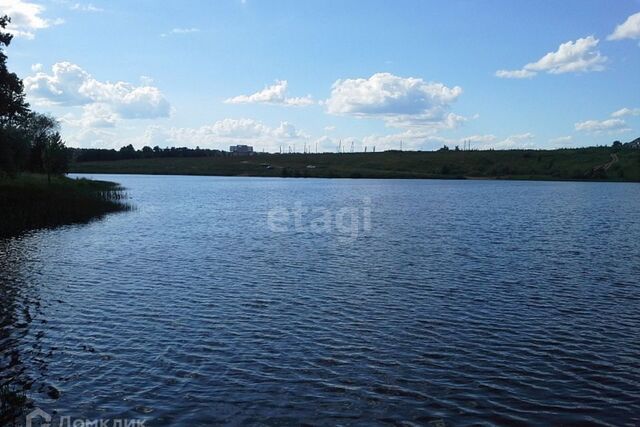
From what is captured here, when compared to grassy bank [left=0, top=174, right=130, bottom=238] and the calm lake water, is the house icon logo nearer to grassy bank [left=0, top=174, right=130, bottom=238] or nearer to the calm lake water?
the calm lake water

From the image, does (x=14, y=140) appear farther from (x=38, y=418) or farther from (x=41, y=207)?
(x=38, y=418)

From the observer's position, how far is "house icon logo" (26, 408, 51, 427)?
13.2 meters

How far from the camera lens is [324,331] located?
2148cm

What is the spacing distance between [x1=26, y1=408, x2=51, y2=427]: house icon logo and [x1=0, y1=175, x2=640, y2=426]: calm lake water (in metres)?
0.24

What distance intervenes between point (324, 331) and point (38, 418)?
10589mm

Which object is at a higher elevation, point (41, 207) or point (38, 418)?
point (41, 207)

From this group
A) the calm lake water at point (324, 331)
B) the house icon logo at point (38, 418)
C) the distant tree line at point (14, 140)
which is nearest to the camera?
the house icon logo at point (38, 418)

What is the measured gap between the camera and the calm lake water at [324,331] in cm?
1497

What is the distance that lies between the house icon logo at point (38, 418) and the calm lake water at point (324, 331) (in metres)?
0.24

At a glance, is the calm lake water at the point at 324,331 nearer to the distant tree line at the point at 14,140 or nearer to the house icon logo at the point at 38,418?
the house icon logo at the point at 38,418

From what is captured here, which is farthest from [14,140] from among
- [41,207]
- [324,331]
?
[324,331]

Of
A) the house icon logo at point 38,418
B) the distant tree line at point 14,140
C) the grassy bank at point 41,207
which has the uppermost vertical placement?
the distant tree line at point 14,140

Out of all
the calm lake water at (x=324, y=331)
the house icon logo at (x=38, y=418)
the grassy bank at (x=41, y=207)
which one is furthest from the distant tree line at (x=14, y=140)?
the house icon logo at (x=38, y=418)

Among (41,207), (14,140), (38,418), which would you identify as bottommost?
(38,418)
